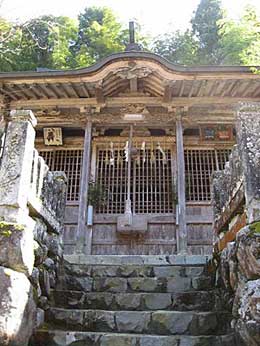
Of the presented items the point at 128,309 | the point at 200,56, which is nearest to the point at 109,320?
the point at 128,309

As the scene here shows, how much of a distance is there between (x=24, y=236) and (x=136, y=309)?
1.92 meters

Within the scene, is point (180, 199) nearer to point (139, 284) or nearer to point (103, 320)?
point (139, 284)

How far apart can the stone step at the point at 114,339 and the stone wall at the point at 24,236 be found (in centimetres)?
21

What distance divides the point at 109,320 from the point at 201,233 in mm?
5697

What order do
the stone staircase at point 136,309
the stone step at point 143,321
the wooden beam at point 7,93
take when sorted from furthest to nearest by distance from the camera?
the wooden beam at point 7,93 → the stone step at point 143,321 → the stone staircase at point 136,309

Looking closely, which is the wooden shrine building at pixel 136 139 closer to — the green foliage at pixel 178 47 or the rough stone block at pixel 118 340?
the rough stone block at pixel 118 340

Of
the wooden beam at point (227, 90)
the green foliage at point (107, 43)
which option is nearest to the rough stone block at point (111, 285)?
the wooden beam at point (227, 90)

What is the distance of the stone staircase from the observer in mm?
4148

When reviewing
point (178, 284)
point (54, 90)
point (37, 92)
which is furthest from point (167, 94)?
point (178, 284)

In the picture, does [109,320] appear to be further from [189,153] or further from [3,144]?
[189,153]

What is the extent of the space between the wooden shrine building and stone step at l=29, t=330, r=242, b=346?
4.45m

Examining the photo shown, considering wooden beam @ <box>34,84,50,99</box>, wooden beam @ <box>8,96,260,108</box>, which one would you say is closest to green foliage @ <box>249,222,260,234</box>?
wooden beam @ <box>8,96,260,108</box>

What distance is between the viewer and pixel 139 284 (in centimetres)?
552

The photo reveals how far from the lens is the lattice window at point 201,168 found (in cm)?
1060
